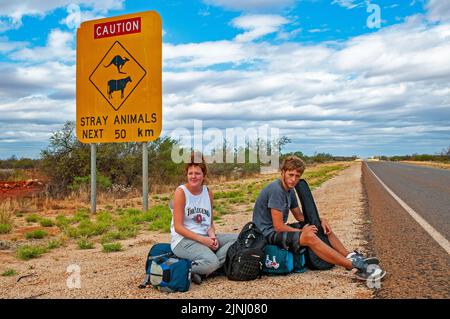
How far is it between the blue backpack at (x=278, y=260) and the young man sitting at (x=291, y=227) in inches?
3.3

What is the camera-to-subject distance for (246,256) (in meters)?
5.27

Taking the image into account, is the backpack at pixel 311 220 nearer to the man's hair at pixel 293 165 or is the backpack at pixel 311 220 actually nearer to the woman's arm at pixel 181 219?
the man's hair at pixel 293 165

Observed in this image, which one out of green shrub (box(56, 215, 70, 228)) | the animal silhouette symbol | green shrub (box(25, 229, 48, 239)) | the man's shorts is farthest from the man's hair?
the animal silhouette symbol

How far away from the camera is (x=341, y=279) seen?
5.23 meters

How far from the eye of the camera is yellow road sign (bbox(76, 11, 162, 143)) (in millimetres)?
12562

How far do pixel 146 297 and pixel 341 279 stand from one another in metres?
2.14

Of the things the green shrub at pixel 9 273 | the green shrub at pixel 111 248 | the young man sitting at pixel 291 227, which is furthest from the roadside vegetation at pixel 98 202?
the young man sitting at pixel 291 227

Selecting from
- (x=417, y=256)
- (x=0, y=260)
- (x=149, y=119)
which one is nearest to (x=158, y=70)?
(x=149, y=119)

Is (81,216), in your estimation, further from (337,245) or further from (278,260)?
(337,245)

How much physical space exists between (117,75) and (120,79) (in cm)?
15

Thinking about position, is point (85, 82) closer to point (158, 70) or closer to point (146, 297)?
point (158, 70)

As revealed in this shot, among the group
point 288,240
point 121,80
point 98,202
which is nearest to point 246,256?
point 288,240
